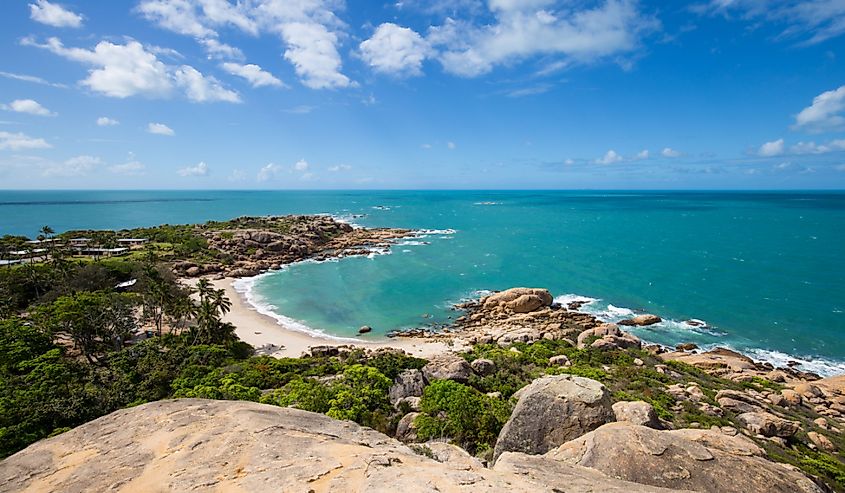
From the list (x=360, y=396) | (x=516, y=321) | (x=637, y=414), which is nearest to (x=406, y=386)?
(x=360, y=396)

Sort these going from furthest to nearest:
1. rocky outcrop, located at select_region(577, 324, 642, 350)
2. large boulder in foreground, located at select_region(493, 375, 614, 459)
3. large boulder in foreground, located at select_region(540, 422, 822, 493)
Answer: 1. rocky outcrop, located at select_region(577, 324, 642, 350)
2. large boulder in foreground, located at select_region(493, 375, 614, 459)
3. large boulder in foreground, located at select_region(540, 422, 822, 493)

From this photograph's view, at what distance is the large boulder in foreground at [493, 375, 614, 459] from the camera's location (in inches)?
597

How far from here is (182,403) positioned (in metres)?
12.3

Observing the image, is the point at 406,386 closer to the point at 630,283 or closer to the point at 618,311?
the point at 618,311

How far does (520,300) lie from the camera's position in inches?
2079

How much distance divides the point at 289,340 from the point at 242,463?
121ft

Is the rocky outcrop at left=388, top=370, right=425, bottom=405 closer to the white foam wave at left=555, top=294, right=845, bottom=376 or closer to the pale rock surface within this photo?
the pale rock surface

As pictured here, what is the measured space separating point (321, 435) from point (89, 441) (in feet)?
20.8

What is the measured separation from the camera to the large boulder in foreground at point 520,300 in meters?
52.8

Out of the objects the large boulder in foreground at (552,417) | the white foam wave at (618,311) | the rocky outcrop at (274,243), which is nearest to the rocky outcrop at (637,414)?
the large boulder in foreground at (552,417)

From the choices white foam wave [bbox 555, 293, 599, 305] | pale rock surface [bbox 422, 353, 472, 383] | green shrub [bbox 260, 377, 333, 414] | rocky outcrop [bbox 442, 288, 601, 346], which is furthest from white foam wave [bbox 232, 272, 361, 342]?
white foam wave [bbox 555, 293, 599, 305]

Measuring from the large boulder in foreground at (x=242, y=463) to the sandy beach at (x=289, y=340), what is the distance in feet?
95.9

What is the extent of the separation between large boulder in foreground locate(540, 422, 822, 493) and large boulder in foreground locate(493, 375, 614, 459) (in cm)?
302

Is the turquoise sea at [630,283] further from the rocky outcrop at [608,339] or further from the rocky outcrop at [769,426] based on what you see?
the rocky outcrop at [769,426]
